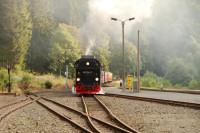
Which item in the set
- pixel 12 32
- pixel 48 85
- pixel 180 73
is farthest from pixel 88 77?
pixel 180 73

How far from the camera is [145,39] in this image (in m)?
116

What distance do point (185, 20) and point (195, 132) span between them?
95.4m

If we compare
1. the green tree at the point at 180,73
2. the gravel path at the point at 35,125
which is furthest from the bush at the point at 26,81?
the gravel path at the point at 35,125

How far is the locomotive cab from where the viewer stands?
3772cm

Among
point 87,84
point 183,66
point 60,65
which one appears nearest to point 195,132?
point 87,84

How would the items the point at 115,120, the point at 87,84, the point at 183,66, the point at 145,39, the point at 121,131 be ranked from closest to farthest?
the point at 121,131, the point at 115,120, the point at 87,84, the point at 183,66, the point at 145,39

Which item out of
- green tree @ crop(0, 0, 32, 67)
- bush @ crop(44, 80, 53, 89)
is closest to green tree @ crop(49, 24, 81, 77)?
green tree @ crop(0, 0, 32, 67)

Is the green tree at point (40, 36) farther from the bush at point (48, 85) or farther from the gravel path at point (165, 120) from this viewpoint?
the gravel path at point (165, 120)

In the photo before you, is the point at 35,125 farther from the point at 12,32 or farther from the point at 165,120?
the point at 12,32

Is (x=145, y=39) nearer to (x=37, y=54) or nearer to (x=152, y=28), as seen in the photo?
(x=152, y=28)

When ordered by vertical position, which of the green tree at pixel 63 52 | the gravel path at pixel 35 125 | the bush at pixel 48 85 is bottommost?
the gravel path at pixel 35 125

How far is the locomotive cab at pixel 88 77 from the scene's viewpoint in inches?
1485

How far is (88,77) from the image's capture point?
37938 millimetres

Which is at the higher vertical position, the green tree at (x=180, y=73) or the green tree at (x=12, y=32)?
the green tree at (x=12, y=32)
